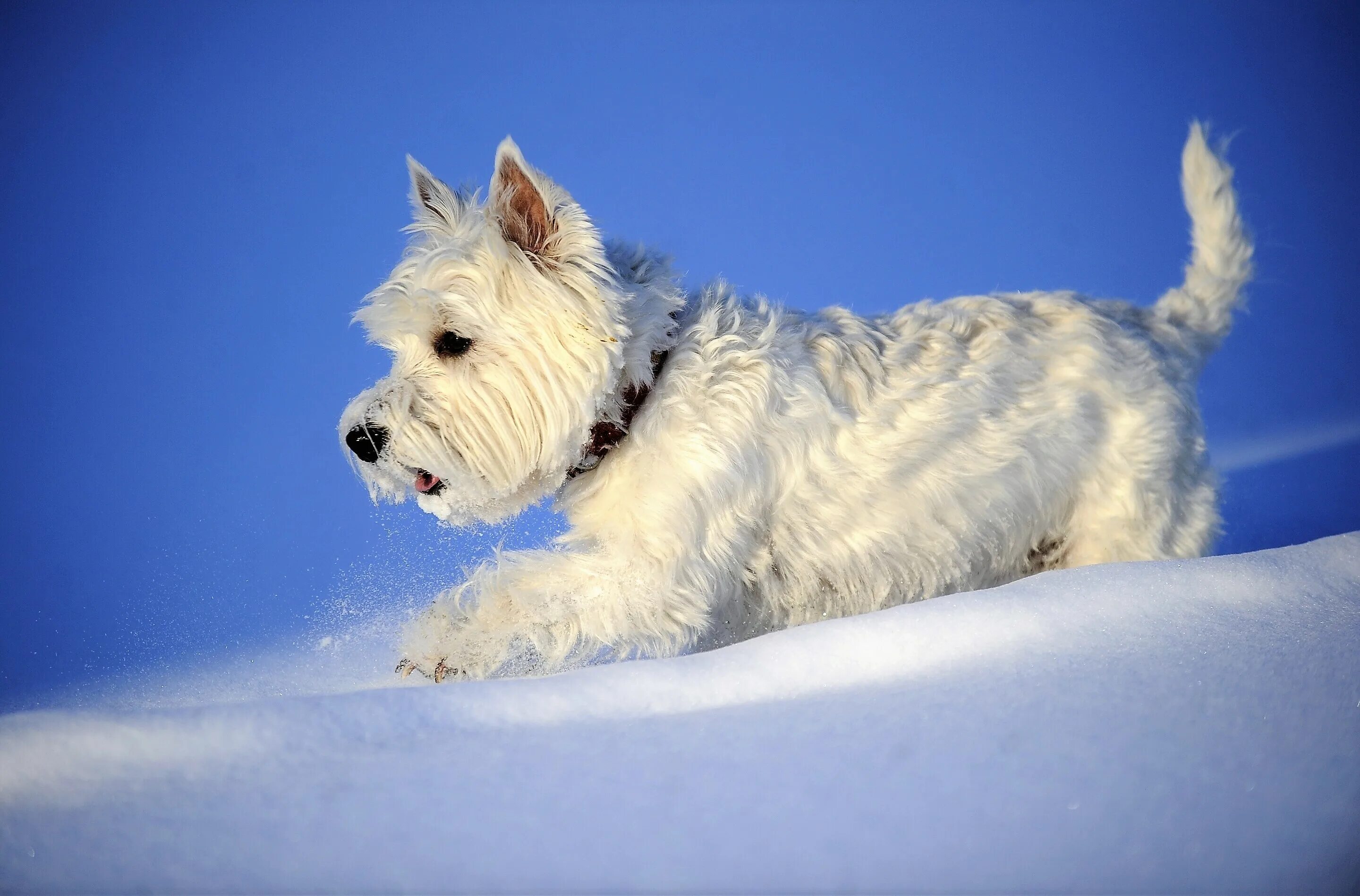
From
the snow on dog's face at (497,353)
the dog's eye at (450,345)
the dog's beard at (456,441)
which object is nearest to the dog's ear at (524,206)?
the snow on dog's face at (497,353)

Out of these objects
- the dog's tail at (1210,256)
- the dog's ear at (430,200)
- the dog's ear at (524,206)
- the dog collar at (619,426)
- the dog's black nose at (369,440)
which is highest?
the dog's tail at (1210,256)

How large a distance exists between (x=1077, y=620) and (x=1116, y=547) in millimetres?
1267

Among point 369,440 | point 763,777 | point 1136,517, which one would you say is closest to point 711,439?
point 369,440

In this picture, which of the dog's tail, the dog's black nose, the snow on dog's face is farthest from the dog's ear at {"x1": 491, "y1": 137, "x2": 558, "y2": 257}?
the dog's tail

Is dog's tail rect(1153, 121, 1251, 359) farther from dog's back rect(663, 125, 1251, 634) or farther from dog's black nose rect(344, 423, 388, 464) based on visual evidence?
dog's black nose rect(344, 423, 388, 464)

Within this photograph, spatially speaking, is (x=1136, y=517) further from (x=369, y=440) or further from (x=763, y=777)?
(x=369, y=440)

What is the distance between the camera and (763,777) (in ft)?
5.54

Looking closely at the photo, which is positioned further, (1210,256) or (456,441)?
(1210,256)

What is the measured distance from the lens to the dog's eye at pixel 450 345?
3.09 m

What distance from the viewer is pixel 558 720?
79.2 inches

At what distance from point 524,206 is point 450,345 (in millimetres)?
517

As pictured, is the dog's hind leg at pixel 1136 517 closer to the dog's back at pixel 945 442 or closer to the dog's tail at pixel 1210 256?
the dog's back at pixel 945 442

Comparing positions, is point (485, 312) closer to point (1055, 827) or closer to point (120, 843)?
point (120, 843)

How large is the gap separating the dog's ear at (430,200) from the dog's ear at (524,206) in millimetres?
232
